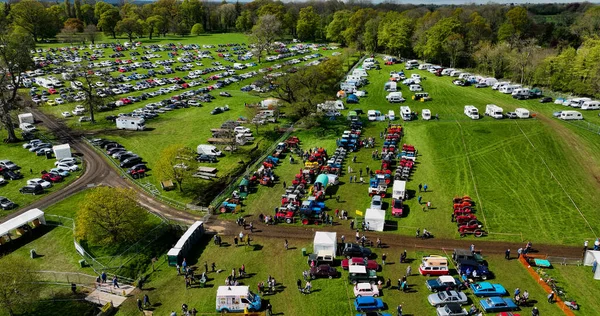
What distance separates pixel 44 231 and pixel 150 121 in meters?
41.0

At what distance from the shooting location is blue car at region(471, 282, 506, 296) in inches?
1342

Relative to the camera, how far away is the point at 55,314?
3459 centimetres

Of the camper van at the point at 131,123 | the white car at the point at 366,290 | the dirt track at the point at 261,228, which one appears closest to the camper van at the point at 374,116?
the dirt track at the point at 261,228

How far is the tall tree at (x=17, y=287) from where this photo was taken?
1238 inches

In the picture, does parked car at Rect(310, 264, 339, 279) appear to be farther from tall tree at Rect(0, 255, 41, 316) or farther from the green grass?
the green grass

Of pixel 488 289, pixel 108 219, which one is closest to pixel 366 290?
pixel 488 289

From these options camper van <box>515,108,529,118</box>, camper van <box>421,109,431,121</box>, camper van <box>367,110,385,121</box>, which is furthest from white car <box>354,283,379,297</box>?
camper van <box>515,108,529,118</box>

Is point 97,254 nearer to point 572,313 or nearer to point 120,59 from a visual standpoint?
point 572,313

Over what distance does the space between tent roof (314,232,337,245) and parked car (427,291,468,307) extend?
995 centimetres

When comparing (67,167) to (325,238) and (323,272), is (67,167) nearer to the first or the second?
(325,238)

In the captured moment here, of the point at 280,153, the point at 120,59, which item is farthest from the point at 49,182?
the point at 120,59

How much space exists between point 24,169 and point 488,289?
63.3 metres

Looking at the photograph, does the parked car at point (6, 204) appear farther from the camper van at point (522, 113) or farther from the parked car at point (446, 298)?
the camper van at point (522, 113)

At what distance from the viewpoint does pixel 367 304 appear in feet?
108
